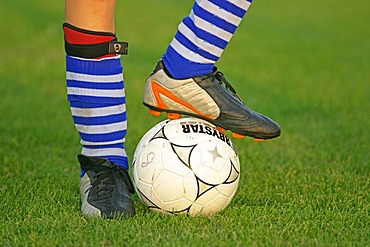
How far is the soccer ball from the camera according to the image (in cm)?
325

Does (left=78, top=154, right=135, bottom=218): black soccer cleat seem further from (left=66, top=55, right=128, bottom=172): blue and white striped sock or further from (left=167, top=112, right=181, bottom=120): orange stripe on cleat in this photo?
(left=167, top=112, right=181, bottom=120): orange stripe on cleat

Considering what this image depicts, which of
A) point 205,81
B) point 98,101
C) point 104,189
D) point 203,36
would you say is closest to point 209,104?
point 205,81

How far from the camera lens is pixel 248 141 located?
5.49 m

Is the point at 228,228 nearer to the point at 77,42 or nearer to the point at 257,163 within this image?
the point at 77,42

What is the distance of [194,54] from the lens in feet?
11.3

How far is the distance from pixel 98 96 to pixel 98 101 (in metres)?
0.02

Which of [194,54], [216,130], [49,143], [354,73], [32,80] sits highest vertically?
[194,54]

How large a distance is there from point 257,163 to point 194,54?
1351 mm

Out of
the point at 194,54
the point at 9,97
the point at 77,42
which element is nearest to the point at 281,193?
the point at 194,54

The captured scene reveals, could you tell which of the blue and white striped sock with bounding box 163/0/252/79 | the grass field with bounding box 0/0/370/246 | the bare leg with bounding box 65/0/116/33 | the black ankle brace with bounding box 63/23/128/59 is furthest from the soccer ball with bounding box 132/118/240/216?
the bare leg with bounding box 65/0/116/33

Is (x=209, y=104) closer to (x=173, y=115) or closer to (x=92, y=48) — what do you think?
(x=173, y=115)

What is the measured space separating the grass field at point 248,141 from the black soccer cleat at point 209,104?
0.35 meters

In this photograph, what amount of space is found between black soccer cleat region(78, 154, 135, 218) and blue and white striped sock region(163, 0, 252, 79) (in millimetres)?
508

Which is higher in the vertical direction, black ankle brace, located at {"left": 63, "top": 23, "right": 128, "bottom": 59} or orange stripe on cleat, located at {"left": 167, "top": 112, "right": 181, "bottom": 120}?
black ankle brace, located at {"left": 63, "top": 23, "right": 128, "bottom": 59}
